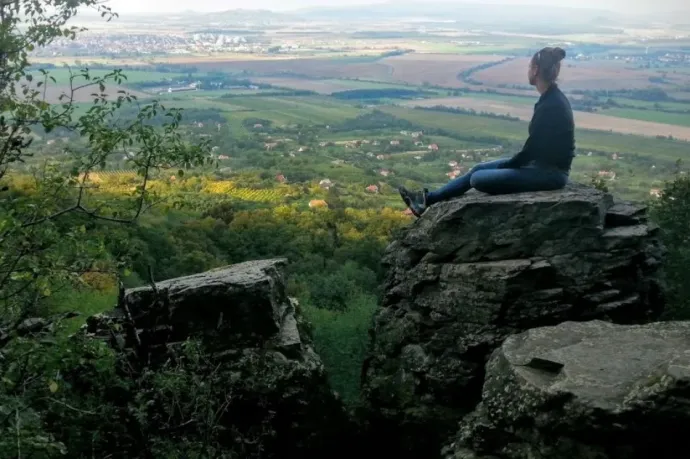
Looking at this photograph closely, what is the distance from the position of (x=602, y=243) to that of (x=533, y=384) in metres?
4.02

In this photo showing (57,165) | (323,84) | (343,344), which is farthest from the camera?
(323,84)

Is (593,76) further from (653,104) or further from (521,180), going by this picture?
(521,180)

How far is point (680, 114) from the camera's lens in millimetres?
76812

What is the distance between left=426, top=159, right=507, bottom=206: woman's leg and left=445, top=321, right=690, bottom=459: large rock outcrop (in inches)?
143

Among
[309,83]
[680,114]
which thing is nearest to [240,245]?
[680,114]

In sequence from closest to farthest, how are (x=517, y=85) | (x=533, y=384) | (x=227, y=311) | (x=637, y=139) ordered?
(x=533, y=384) → (x=227, y=311) → (x=637, y=139) → (x=517, y=85)

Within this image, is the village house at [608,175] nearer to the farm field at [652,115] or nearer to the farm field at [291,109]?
the farm field at [652,115]

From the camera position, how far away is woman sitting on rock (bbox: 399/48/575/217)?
10.8m

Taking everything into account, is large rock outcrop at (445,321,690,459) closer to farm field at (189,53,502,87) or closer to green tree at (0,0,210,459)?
green tree at (0,0,210,459)

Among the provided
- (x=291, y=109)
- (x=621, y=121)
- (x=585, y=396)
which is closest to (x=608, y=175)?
(x=621, y=121)

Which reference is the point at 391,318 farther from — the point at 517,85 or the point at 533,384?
the point at 517,85

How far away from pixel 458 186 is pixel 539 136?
6.22 ft

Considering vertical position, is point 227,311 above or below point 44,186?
below

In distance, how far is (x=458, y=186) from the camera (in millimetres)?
12422
